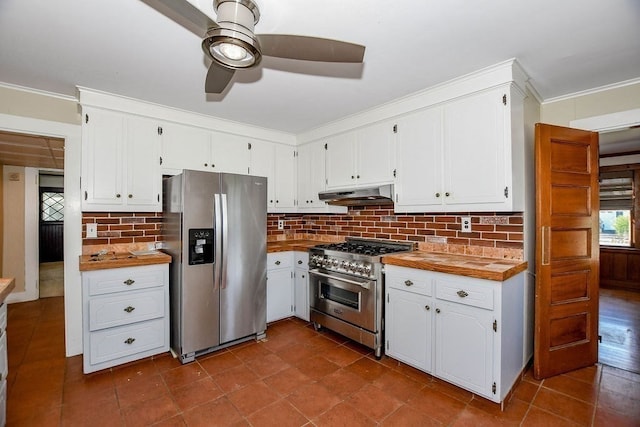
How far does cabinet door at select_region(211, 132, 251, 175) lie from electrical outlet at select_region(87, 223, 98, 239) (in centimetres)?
124

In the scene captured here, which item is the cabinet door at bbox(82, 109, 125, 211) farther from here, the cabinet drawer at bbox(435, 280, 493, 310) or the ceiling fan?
the cabinet drawer at bbox(435, 280, 493, 310)

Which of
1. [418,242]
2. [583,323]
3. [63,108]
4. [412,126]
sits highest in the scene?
[63,108]

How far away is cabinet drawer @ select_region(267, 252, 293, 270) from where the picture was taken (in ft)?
11.0

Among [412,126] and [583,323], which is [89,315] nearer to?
[412,126]

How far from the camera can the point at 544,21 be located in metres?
1.64

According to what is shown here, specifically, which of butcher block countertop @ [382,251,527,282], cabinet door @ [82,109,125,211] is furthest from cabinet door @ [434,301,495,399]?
cabinet door @ [82,109,125,211]

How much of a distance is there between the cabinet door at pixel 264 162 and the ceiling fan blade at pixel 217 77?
162cm

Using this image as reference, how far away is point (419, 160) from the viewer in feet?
8.71

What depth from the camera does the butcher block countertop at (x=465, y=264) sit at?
1944 millimetres

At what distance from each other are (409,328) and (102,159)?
3049 mm

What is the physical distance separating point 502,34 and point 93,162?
129 inches

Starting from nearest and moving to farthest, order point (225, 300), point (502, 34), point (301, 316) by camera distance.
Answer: point (502, 34)
point (225, 300)
point (301, 316)

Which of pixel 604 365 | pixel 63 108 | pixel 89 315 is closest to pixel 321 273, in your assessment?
pixel 89 315

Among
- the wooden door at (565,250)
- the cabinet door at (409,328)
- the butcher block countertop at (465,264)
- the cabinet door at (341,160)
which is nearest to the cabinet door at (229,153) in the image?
the cabinet door at (341,160)
